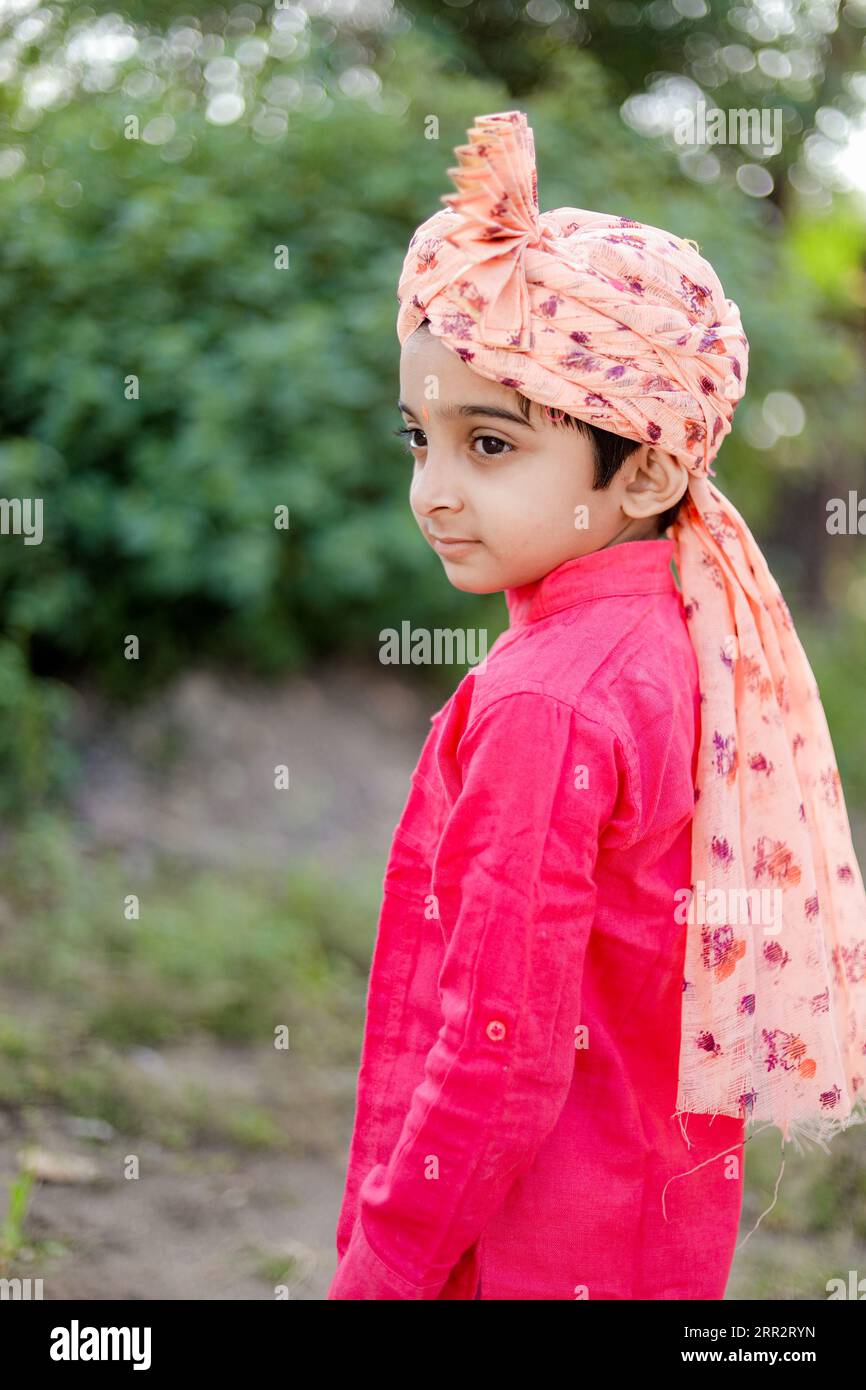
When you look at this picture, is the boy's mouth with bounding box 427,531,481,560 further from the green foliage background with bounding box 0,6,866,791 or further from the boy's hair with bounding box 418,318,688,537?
the green foliage background with bounding box 0,6,866,791

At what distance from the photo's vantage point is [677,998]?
1.54 metres

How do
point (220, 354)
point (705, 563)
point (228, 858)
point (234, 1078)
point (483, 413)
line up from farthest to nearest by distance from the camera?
point (220, 354), point (228, 858), point (234, 1078), point (705, 563), point (483, 413)

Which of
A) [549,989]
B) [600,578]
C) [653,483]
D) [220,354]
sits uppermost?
[220,354]

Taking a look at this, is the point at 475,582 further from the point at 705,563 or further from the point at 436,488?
the point at 705,563

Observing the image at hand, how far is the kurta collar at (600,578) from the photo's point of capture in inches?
59.5

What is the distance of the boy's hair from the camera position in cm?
146

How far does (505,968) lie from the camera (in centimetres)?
130

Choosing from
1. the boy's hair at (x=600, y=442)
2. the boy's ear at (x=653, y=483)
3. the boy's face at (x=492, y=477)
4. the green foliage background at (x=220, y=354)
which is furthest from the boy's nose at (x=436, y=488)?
the green foliage background at (x=220, y=354)

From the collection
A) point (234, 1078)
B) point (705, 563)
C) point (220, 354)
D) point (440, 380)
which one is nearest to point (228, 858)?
point (234, 1078)

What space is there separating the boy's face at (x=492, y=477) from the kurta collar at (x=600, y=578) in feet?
0.07

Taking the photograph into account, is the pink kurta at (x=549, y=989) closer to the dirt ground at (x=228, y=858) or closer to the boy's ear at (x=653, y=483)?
the boy's ear at (x=653, y=483)

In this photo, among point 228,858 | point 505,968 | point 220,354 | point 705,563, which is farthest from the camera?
point 220,354

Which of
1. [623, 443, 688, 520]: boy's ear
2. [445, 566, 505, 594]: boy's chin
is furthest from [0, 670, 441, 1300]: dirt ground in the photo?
[623, 443, 688, 520]: boy's ear

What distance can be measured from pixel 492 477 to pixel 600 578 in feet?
0.57
